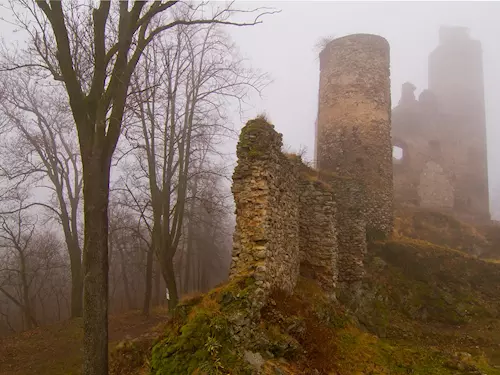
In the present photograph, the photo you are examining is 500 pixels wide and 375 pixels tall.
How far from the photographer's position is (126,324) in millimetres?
15672

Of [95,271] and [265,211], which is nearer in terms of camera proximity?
[95,271]

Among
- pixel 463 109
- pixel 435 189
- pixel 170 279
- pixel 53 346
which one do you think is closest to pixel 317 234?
pixel 170 279

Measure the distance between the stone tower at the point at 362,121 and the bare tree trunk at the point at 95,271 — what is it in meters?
12.1

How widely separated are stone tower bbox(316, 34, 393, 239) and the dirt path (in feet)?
34.4

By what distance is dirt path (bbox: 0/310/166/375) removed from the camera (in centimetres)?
1056

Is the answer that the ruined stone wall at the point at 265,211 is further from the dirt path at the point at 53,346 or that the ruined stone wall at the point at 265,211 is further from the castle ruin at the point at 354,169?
the dirt path at the point at 53,346

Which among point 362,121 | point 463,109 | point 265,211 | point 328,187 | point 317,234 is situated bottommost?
point 317,234

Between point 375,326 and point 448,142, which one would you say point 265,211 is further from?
point 448,142

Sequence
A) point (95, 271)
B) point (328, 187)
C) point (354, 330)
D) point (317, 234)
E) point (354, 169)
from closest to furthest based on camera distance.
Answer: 1. point (95, 271)
2. point (354, 330)
3. point (317, 234)
4. point (328, 187)
5. point (354, 169)

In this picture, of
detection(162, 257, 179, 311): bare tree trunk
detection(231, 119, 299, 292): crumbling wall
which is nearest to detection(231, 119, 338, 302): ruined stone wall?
detection(231, 119, 299, 292): crumbling wall

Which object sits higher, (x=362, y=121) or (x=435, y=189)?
(x=362, y=121)

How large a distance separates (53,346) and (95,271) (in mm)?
8500

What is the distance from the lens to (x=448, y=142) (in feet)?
107

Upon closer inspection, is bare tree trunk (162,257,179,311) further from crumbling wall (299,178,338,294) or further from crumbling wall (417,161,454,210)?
crumbling wall (417,161,454,210)
